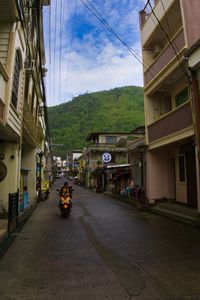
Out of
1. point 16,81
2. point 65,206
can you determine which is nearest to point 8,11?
point 16,81

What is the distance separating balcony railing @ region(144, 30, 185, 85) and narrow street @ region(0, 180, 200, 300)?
332 inches

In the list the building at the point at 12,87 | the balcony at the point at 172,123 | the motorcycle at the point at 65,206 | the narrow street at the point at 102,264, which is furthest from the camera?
the motorcycle at the point at 65,206

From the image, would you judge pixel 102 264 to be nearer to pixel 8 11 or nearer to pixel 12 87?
pixel 12 87

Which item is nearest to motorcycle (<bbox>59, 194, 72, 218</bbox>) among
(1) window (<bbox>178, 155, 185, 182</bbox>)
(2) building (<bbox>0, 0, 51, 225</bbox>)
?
(2) building (<bbox>0, 0, 51, 225</bbox>)

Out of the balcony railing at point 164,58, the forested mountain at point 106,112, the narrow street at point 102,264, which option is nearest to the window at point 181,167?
the balcony railing at point 164,58

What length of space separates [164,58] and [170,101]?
4018 mm

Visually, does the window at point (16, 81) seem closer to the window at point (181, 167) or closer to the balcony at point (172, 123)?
the balcony at point (172, 123)

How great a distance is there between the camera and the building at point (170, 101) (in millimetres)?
13664

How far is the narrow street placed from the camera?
4.86 m

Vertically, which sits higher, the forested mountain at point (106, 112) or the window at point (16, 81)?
the forested mountain at point (106, 112)

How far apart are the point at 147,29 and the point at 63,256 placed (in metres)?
15.8

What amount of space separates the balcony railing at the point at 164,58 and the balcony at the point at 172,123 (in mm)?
2687

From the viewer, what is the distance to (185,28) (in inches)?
535

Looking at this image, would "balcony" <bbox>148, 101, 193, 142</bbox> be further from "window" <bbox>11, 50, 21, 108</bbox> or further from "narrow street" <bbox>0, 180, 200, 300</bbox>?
"window" <bbox>11, 50, 21, 108</bbox>
